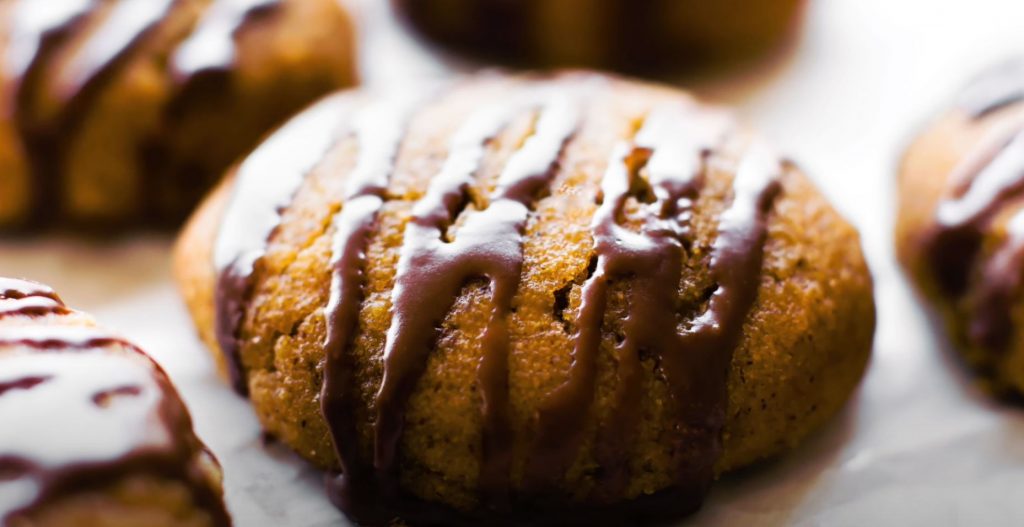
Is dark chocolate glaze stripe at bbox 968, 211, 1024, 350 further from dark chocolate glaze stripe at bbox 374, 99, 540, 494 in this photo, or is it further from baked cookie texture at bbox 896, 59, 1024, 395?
dark chocolate glaze stripe at bbox 374, 99, 540, 494

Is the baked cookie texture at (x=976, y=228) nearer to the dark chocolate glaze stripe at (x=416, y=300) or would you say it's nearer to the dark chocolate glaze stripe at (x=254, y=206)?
the dark chocolate glaze stripe at (x=416, y=300)

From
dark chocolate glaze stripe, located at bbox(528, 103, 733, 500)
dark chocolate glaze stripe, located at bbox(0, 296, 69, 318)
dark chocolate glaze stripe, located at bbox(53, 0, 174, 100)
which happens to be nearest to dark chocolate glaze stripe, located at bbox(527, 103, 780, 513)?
dark chocolate glaze stripe, located at bbox(528, 103, 733, 500)

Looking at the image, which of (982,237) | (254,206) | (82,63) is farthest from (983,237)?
(82,63)

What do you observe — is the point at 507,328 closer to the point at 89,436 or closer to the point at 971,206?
the point at 89,436

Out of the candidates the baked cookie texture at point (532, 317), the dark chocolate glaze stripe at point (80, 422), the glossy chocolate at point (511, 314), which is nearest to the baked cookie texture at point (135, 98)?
the baked cookie texture at point (532, 317)

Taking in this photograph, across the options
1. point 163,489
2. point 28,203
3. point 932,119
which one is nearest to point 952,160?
point 932,119
